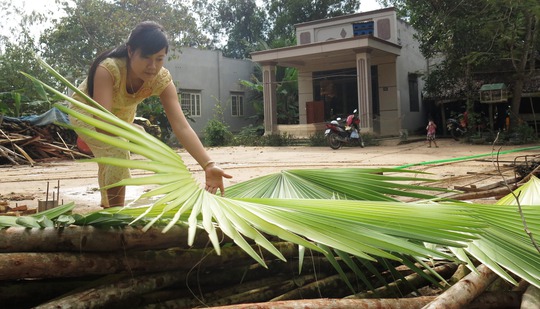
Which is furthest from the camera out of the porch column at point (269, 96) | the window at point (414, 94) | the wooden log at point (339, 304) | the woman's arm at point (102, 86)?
the window at point (414, 94)

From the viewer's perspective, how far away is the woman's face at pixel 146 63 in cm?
207

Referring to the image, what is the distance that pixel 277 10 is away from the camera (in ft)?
85.4

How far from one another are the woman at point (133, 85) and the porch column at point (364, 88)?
1242 cm

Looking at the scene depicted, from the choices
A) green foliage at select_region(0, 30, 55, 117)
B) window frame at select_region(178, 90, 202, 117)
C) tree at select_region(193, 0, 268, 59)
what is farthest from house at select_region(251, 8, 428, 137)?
tree at select_region(193, 0, 268, 59)

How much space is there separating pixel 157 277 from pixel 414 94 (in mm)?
18548

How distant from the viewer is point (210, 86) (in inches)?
822

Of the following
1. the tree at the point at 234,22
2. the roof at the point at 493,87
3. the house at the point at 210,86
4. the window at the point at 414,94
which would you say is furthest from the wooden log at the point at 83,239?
the tree at the point at 234,22

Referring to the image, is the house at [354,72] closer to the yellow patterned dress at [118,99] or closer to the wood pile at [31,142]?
the wood pile at [31,142]

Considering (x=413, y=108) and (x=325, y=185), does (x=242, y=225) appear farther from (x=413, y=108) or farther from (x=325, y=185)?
(x=413, y=108)

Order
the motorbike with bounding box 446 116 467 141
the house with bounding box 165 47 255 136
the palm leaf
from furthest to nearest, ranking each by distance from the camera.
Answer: the house with bounding box 165 47 255 136 < the motorbike with bounding box 446 116 467 141 < the palm leaf

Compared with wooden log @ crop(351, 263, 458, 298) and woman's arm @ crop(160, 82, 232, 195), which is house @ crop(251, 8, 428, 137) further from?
wooden log @ crop(351, 263, 458, 298)

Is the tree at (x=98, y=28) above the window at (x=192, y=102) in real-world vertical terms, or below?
above

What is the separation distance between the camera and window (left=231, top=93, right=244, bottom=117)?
22062 mm

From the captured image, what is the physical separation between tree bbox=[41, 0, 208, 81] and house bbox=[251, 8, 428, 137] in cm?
481
